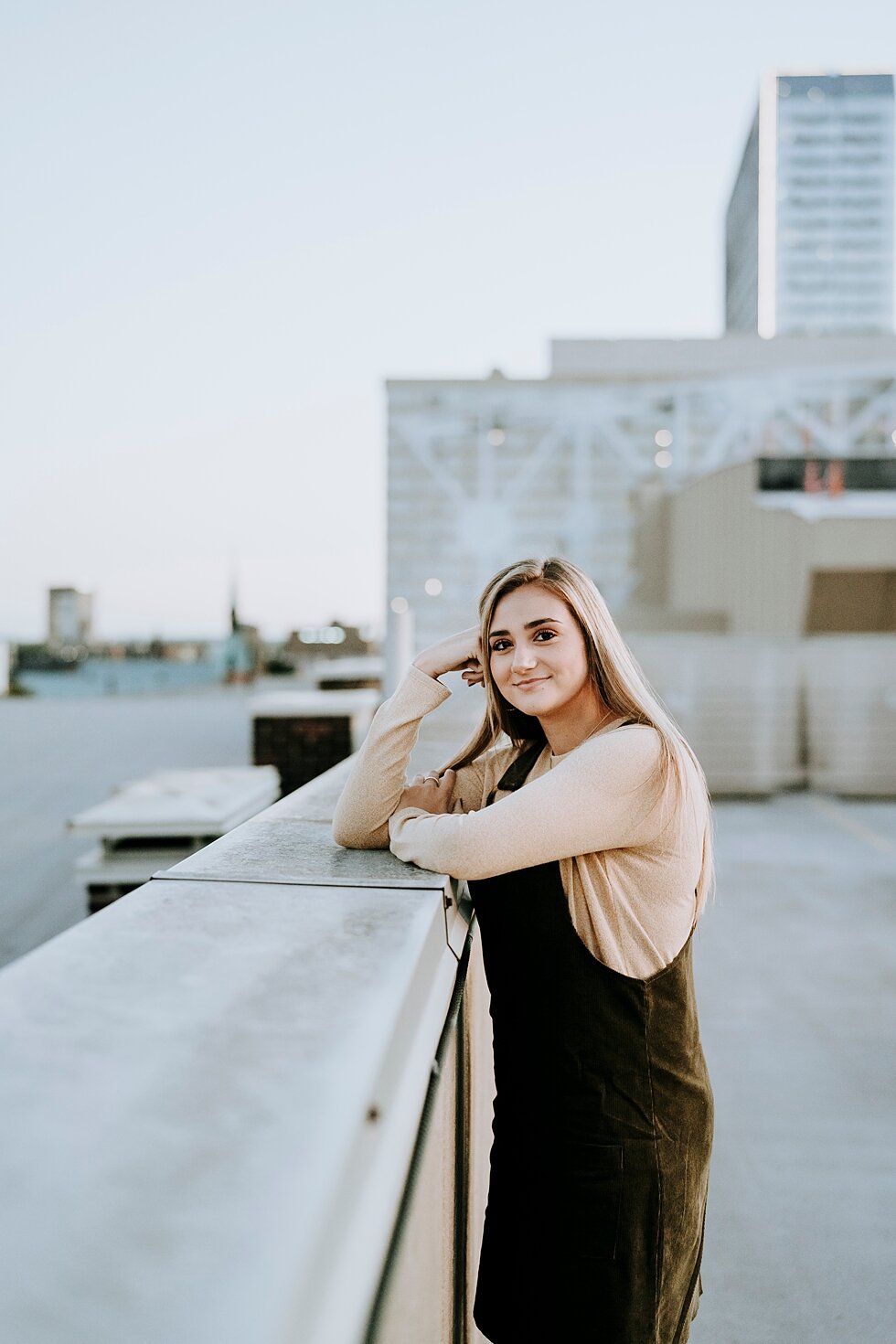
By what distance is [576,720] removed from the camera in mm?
1773

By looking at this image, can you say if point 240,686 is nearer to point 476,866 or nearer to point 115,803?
point 115,803

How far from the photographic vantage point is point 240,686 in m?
23.4

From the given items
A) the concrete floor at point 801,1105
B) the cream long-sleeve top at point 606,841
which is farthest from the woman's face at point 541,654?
the concrete floor at point 801,1105

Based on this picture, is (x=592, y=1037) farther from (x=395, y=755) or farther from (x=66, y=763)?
(x=66, y=763)

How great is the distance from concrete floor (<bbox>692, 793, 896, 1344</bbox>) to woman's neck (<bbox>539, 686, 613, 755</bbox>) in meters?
1.70

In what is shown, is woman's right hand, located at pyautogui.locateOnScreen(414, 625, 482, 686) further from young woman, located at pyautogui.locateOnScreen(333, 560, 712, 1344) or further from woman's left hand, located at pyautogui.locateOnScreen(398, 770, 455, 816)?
young woman, located at pyautogui.locateOnScreen(333, 560, 712, 1344)

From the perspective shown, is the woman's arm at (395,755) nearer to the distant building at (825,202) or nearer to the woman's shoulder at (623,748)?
the woman's shoulder at (623,748)

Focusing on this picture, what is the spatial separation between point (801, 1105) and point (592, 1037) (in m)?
2.52

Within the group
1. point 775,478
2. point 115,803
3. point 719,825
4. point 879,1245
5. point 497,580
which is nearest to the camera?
point 497,580

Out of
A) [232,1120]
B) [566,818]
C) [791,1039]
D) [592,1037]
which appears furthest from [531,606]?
[791,1039]

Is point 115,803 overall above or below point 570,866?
below

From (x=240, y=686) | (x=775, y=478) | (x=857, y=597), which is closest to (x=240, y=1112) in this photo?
(x=857, y=597)

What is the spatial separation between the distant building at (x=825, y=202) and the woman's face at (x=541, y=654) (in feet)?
431

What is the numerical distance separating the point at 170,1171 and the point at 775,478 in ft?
56.2
